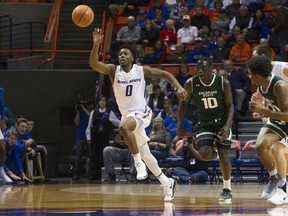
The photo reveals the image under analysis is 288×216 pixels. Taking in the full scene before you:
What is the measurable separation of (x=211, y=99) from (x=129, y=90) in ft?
4.00

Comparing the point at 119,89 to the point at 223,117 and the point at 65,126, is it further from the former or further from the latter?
the point at 65,126

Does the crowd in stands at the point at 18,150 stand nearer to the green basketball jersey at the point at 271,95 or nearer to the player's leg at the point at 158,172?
the player's leg at the point at 158,172

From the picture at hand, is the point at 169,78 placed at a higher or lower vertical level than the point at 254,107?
higher

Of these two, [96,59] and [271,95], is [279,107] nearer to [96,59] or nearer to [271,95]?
[271,95]

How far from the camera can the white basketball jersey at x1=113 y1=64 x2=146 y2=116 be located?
41.2ft

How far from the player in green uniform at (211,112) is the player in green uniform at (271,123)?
1313mm

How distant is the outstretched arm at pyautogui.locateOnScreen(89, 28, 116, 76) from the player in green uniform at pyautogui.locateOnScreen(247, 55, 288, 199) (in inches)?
88.1

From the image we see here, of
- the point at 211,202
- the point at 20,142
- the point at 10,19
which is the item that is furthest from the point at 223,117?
the point at 10,19

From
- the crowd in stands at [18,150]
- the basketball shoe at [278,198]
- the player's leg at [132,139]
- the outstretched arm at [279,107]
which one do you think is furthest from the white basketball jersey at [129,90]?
the crowd in stands at [18,150]

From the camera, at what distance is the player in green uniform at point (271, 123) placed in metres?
10.7

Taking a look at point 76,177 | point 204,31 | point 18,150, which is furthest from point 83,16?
point 204,31

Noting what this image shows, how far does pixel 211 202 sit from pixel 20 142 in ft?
29.8

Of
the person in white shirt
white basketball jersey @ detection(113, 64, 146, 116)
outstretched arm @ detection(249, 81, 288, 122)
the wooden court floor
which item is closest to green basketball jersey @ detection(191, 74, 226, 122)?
white basketball jersey @ detection(113, 64, 146, 116)

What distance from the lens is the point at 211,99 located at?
12.6 m
